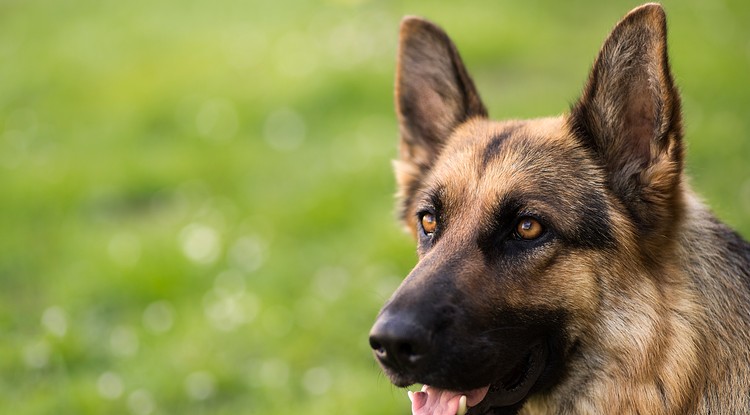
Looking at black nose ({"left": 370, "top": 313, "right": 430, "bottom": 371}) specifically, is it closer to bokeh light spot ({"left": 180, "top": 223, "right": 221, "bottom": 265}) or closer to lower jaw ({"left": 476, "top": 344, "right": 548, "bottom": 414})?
lower jaw ({"left": 476, "top": 344, "right": 548, "bottom": 414})

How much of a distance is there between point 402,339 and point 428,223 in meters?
0.95

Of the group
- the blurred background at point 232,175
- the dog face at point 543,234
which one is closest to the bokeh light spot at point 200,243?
the blurred background at point 232,175

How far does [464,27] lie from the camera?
38.1 feet

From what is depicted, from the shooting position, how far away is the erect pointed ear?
3.68 metres

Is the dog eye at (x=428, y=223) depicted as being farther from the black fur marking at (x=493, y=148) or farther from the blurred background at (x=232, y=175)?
the blurred background at (x=232, y=175)

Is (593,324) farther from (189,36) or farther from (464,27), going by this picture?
(189,36)

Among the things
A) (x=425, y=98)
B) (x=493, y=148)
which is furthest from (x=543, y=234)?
(x=425, y=98)

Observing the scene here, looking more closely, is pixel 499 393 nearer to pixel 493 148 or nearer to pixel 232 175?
pixel 493 148

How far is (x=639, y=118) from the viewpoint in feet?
12.8

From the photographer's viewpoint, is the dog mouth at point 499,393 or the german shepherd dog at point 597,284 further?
the dog mouth at point 499,393

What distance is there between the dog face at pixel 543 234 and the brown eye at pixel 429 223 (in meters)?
0.02

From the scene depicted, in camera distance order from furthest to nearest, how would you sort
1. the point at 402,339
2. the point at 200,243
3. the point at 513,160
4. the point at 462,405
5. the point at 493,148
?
1. the point at 200,243
2. the point at 493,148
3. the point at 513,160
4. the point at 462,405
5. the point at 402,339

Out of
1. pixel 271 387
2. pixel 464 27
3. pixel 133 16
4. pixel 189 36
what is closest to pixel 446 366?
pixel 271 387

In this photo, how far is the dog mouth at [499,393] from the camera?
148 inches
